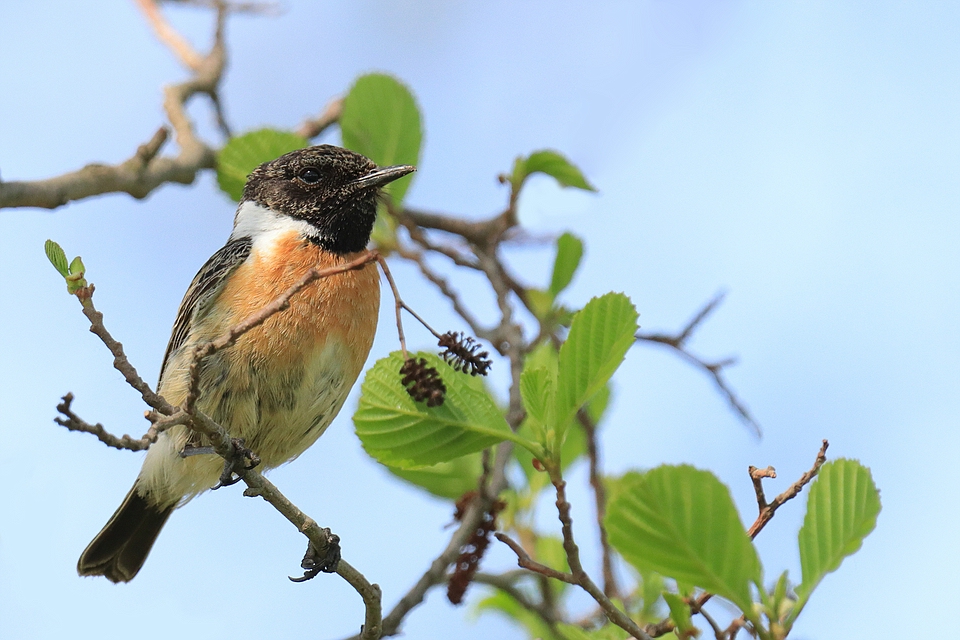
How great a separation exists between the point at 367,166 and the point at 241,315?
139 cm

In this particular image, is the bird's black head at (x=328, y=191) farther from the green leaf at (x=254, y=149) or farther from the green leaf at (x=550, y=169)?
the green leaf at (x=550, y=169)

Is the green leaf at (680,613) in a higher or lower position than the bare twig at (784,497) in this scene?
lower

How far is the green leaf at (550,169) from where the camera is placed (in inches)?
195

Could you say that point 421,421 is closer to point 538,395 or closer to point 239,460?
point 538,395

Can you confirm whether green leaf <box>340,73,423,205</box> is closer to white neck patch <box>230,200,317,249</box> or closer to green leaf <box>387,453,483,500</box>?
white neck patch <box>230,200,317,249</box>

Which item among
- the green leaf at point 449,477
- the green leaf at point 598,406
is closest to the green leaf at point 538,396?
the green leaf at point 449,477

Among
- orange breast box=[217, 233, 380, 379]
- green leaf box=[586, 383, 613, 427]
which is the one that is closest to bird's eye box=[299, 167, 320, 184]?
orange breast box=[217, 233, 380, 379]

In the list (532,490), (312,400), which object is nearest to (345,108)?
(312,400)

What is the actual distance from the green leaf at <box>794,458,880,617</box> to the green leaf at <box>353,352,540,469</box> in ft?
2.95

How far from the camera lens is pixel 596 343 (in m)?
3.01

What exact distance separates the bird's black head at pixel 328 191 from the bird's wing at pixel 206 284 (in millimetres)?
419

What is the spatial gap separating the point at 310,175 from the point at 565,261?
1.57 m

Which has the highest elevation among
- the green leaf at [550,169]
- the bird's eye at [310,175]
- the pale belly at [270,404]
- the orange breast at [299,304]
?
the bird's eye at [310,175]

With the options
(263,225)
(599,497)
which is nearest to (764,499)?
(599,497)
